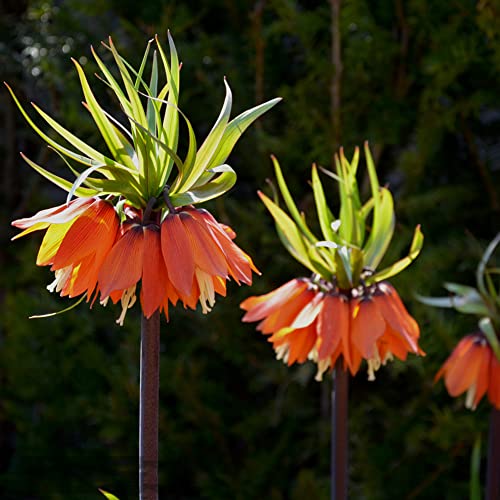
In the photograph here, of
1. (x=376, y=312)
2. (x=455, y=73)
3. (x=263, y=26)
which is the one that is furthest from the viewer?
(x=263, y=26)

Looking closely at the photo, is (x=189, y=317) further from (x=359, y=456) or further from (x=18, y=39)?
(x=18, y=39)

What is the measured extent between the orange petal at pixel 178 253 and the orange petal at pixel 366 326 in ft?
0.82

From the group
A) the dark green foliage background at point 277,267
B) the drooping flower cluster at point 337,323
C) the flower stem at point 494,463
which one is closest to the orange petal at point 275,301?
the drooping flower cluster at point 337,323

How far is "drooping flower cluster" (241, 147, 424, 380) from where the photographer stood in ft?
2.58

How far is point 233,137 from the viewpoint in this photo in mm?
623

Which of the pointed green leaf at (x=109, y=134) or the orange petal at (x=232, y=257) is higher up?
the pointed green leaf at (x=109, y=134)

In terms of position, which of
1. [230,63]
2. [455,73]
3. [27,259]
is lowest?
[27,259]

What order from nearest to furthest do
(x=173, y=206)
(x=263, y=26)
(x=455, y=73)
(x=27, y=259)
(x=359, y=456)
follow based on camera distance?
1. (x=173, y=206)
2. (x=455, y=73)
3. (x=359, y=456)
4. (x=263, y=26)
5. (x=27, y=259)

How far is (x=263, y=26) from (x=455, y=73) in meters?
0.43

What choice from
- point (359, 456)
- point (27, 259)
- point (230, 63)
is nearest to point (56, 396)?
point (27, 259)

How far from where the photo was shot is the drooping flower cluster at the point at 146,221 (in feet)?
1.91

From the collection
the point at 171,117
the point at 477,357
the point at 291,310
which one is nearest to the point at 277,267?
the point at 477,357

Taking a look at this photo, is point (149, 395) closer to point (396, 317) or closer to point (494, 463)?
point (396, 317)

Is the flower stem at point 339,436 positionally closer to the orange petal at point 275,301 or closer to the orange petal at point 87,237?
the orange petal at point 275,301
